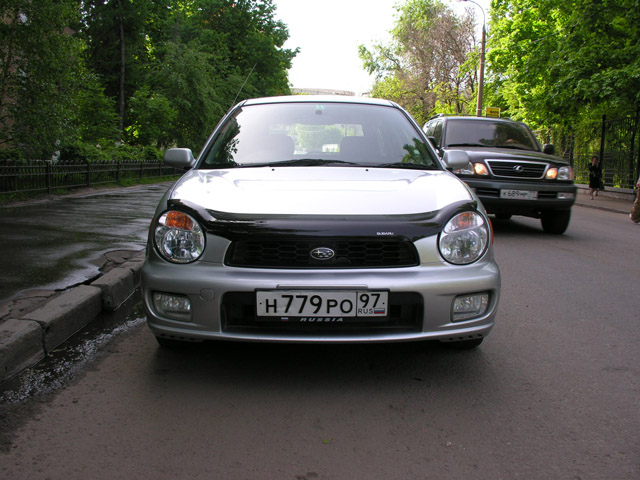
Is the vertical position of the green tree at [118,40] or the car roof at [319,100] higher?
the green tree at [118,40]

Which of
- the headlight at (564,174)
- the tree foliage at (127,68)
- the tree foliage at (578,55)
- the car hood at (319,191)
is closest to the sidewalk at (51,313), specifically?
the car hood at (319,191)

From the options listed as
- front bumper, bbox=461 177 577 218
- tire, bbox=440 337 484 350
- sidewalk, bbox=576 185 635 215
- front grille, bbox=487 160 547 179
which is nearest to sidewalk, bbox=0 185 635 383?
tire, bbox=440 337 484 350

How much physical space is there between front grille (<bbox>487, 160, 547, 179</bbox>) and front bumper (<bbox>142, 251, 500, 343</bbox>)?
6.41 meters

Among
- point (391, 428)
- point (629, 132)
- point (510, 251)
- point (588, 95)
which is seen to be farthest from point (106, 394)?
point (629, 132)

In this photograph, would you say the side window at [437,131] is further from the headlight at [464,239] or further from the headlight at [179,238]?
the headlight at [179,238]

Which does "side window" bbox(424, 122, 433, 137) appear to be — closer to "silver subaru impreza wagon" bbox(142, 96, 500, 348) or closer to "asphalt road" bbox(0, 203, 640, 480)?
"asphalt road" bbox(0, 203, 640, 480)

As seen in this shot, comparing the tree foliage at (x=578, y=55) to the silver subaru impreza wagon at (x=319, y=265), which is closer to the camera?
the silver subaru impreza wagon at (x=319, y=265)

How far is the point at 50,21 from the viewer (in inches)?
469

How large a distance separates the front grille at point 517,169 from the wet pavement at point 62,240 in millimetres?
5234

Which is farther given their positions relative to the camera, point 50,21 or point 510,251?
point 50,21

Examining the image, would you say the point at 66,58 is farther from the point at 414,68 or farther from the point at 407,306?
the point at 414,68

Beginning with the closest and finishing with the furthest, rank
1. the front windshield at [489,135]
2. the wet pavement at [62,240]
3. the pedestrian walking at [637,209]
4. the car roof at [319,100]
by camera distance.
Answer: the car roof at [319,100] → the wet pavement at [62,240] → the front windshield at [489,135] → the pedestrian walking at [637,209]

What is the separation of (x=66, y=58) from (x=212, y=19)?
3227 centimetres

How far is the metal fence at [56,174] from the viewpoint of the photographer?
11.4 meters
